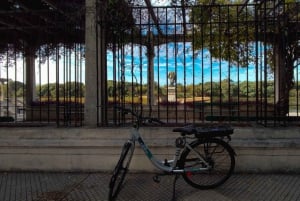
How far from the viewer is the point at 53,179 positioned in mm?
5969

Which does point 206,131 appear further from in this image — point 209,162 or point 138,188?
point 138,188

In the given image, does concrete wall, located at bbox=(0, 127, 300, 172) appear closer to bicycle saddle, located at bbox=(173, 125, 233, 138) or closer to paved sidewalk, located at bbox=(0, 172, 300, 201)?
paved sidewalk, located at bbox=(0, 172, 300, 201)

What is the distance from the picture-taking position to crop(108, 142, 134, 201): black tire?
4816mm

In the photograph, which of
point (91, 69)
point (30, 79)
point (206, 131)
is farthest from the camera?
point (30, 79)

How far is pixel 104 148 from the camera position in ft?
20.5

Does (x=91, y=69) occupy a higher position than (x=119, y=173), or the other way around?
(x=91, y=69)

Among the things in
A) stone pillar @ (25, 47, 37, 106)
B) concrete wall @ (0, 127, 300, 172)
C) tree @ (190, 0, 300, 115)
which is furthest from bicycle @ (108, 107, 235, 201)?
stone pillar @ (25, 47, 37, 106)

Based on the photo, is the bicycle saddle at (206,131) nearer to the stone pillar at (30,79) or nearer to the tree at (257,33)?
the tree at (257,33)

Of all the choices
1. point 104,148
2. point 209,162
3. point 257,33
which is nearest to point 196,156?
point 209,162

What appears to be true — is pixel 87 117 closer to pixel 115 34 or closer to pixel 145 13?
pixel 115 34

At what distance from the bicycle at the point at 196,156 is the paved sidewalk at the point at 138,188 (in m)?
0.19

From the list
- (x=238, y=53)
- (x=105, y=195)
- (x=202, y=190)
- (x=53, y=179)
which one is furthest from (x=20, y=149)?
(x=238, y=53)

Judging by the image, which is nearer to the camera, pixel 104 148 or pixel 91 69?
pixel 104 148

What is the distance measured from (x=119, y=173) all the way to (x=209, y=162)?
1.27 metres
